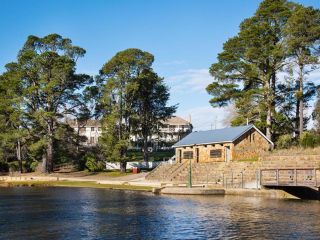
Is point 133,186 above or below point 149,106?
below

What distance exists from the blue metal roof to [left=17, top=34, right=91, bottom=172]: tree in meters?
22.8

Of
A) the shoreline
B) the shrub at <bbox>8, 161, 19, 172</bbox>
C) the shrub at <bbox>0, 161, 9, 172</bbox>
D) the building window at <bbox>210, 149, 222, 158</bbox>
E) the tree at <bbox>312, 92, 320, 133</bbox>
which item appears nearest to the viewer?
the shoreline

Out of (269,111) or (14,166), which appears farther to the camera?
(14,166)

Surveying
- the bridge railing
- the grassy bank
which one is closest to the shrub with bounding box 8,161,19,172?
the grassy bank

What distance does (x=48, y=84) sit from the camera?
7838cm

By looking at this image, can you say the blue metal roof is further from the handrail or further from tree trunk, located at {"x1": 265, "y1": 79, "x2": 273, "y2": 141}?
tree trunk, located at {"x1": 265, "y1": 79, "x2": 273, "y2": 141}

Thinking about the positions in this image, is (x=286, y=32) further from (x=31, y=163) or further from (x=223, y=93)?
(x=31, y=163)

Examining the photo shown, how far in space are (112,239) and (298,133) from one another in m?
50.1

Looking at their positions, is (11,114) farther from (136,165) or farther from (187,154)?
(187,154)

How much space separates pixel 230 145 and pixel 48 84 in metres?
32.7

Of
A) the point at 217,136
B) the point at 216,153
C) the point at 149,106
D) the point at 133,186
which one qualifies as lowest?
the point at 133,186

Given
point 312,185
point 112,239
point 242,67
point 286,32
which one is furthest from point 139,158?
point 112,239

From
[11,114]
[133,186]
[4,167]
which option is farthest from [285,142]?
[4,167]

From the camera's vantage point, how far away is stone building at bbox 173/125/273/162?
6284 centimetres
